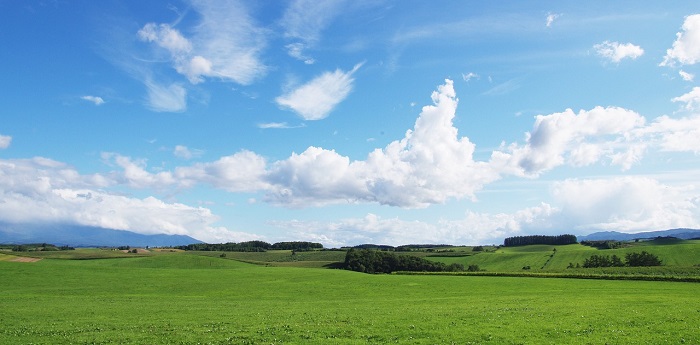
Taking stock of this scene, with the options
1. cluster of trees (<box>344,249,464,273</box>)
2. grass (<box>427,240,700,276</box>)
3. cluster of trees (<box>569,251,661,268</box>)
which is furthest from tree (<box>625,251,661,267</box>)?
cluster of trees (<box>344,249,464,273</box>)

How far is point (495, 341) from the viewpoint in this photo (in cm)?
2258

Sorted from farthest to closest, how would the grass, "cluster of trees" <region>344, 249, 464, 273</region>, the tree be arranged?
"cluster of trees" <region>344, 249, 464, 273</region>, the grass, the tree

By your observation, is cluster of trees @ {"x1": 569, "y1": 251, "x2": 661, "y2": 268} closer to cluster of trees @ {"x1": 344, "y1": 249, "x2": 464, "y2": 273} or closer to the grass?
the grass

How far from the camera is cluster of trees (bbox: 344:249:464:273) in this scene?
146000mm

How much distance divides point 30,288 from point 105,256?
84946 mm

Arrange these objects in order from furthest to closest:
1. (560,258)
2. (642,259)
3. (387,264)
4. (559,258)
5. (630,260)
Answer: (559,258) → (560,258) → (387,264) → (630,260) → (642,259)

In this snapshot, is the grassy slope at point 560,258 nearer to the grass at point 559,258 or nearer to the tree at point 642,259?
the grass at point 559,258

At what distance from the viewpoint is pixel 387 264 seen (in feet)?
483

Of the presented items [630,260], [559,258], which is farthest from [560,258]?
[630,260]

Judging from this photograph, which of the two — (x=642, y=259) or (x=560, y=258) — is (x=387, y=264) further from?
(x=642, y=259)

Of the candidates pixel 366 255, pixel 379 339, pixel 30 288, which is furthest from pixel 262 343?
pixel 366 255

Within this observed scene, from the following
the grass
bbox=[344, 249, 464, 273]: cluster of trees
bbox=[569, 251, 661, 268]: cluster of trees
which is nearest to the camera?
bbox=[569, 251, 661, 268]: cluster of trees

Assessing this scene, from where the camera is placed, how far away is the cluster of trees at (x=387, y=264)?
146000 millimetres

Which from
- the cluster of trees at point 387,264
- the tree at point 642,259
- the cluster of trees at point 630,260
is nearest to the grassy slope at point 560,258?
the tree at point 642,259
